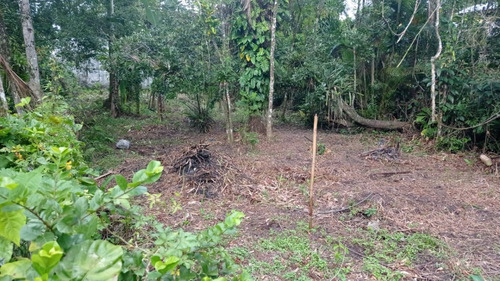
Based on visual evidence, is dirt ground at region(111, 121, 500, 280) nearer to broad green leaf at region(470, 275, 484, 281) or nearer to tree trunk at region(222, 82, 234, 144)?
broad green leaf at region(470, 275, 484, 281)

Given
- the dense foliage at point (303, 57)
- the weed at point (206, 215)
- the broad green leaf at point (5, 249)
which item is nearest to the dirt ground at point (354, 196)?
the weed at point (206, 215)

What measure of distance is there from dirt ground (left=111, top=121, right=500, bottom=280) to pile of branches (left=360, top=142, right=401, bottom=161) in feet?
0.27

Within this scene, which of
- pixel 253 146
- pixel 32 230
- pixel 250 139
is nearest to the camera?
pixel 32 230

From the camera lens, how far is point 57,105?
3.01 meters

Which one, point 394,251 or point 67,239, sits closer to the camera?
point 67,239

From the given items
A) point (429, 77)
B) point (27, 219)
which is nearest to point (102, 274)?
point (27, 219)

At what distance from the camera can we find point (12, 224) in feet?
2.06

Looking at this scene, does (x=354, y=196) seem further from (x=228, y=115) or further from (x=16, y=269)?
(x=16, y=269)

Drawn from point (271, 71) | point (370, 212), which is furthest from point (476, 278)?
point (271, 71)

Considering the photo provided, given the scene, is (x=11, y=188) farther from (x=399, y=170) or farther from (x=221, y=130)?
(x=221, y=130)

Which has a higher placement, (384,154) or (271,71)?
(271,71)

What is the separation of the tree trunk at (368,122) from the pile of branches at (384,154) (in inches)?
74.5

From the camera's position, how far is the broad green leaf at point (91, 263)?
63cm

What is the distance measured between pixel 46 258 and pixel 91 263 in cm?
10
